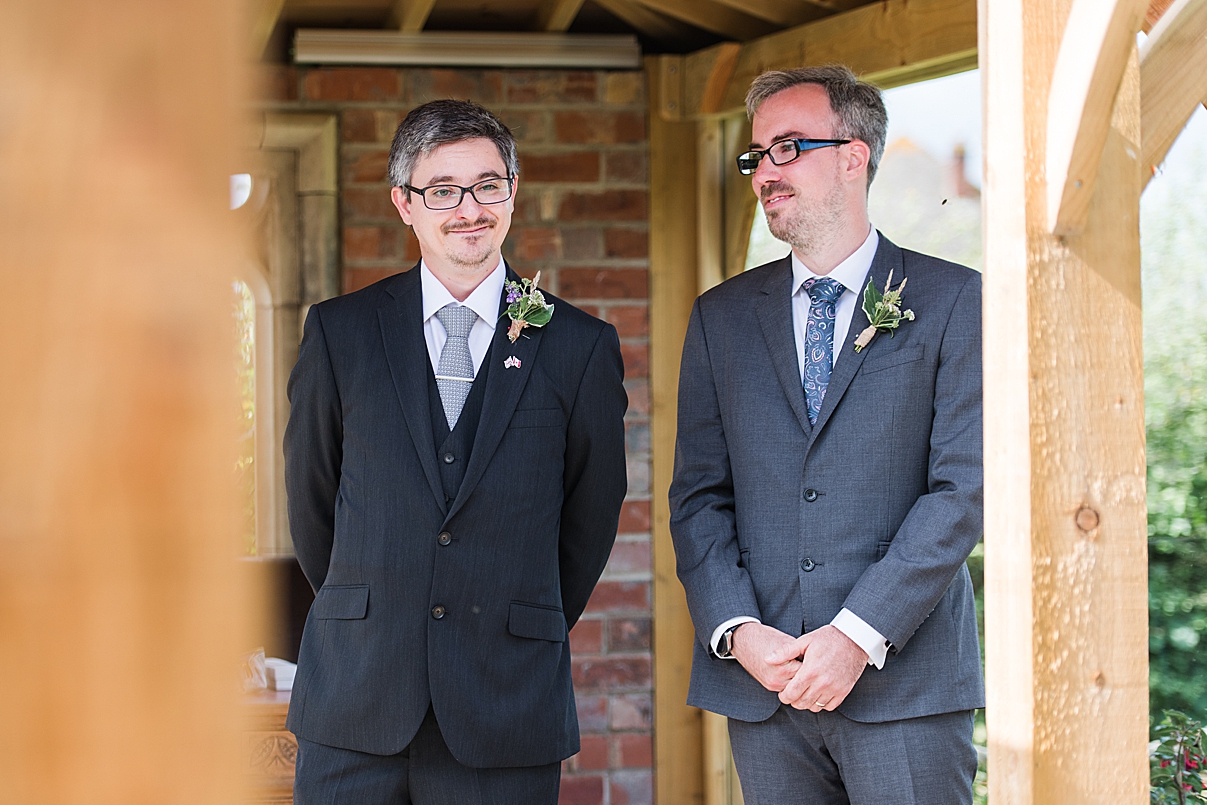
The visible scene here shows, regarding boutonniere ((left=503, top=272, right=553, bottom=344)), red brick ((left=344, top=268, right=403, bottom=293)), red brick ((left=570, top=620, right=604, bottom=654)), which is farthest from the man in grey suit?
red brick ((left=344, top=268, right=403, bottom=293))

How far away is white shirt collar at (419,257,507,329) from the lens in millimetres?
2340

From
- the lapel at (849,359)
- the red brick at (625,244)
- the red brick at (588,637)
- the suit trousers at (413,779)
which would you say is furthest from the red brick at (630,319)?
the suit trousers at (413,779)

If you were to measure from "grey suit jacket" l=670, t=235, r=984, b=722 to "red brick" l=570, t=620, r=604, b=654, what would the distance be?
1510 millimetres

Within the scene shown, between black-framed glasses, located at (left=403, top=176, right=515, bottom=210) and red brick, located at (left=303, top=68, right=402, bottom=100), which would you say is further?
red brick, located at (left=303, top=68, right=402, bottom=100)

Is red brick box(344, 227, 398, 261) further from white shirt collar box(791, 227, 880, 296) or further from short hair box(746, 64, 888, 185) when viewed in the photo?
white shirt collar box(791, 227, 880, 296)

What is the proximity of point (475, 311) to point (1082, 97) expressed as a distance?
1247 mm

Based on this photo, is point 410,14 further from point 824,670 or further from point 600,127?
point 824,670

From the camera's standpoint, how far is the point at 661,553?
3.94 metres

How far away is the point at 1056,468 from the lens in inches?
61.4

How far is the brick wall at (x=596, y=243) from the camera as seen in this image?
387cm

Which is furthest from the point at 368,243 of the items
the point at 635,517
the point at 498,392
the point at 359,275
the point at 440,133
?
the point at 498,392

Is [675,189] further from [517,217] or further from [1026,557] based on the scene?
[1026,557]

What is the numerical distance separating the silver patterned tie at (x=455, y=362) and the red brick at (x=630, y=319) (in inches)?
63.8

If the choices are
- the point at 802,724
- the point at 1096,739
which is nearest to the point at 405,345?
the point at 802,724
